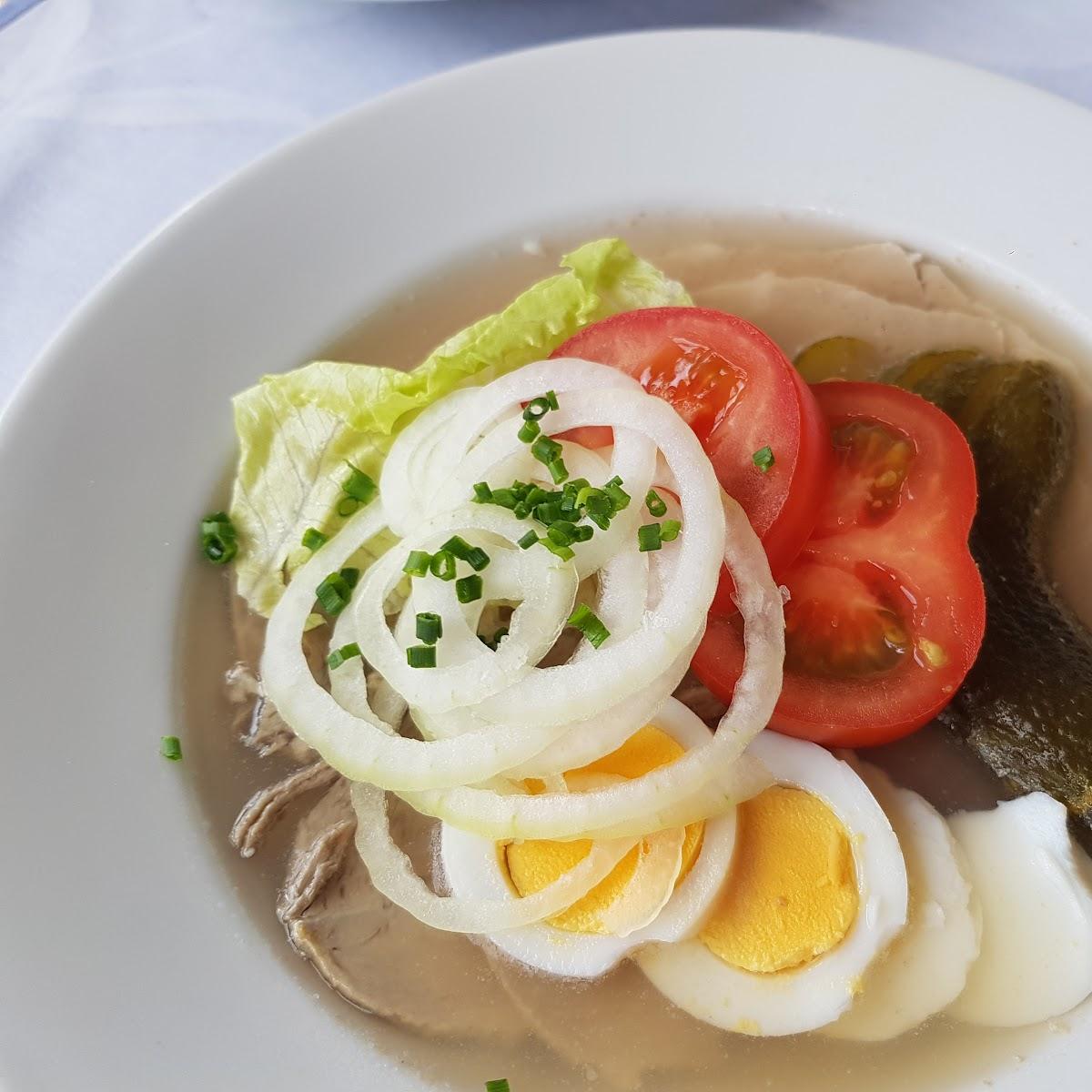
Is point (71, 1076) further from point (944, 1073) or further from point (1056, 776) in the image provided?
point (1056, 776)

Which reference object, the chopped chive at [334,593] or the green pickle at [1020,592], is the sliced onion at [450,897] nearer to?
the chopped chive at [334,593]

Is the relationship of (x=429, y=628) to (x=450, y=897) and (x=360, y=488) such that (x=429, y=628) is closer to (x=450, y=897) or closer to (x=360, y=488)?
→ (x=450, y=897)

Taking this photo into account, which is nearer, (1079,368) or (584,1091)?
(584,1091)

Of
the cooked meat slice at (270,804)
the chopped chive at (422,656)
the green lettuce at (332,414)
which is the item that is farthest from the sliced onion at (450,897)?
the green lettuce at (332,414)

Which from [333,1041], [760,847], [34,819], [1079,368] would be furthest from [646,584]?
[1079,368]

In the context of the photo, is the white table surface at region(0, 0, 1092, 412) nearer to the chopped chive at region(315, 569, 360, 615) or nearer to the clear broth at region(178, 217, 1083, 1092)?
the clear broth at region(178, 217, 1083, 1092)

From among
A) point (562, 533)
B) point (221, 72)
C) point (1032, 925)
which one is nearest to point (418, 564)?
point (562, 533)
